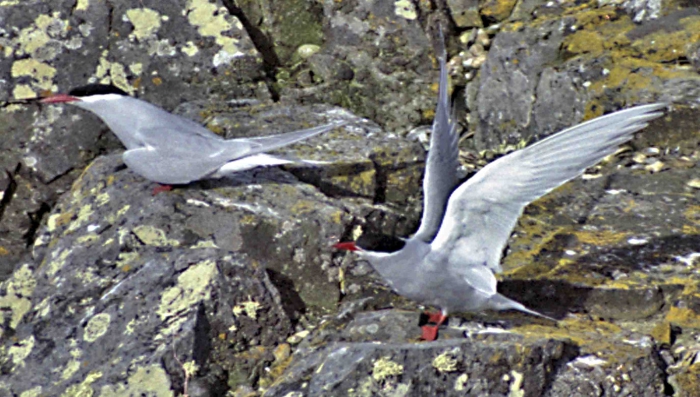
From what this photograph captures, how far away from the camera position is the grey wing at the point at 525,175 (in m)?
3.61

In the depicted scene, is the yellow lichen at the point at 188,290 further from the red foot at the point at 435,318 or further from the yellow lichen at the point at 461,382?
the yellow lichen at the point at 461,382

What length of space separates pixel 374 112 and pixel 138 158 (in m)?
1.77

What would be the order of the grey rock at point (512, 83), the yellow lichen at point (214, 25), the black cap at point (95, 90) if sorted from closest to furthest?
the black cap at point (95, 90) → the grey rock at point (512, 83) → the yellow lichen at point (214, 25)

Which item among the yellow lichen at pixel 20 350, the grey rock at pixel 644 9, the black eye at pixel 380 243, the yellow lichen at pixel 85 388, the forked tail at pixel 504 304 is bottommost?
the forked tail at pixel 504 304

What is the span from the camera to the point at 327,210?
4.42m

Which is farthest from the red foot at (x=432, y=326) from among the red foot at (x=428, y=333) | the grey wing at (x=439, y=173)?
the grey wing at (x=439, y=173)

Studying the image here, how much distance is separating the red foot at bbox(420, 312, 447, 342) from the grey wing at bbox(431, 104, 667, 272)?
315 mm

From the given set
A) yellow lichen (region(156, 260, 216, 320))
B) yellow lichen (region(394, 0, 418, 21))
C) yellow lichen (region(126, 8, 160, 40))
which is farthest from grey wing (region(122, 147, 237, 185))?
yellow lichen (region(394, 0, 418, 21))

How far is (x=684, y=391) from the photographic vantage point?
331 centimetres

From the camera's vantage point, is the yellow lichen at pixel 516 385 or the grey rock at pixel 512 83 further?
the grey rock at pixel 512 83

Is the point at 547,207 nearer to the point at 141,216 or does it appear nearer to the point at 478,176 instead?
the point at 478,176

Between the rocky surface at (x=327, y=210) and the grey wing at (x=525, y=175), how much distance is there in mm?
400

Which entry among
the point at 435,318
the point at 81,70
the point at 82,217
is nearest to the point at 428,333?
the point at 435,318

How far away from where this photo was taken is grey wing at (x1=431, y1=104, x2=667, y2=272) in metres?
3.61
